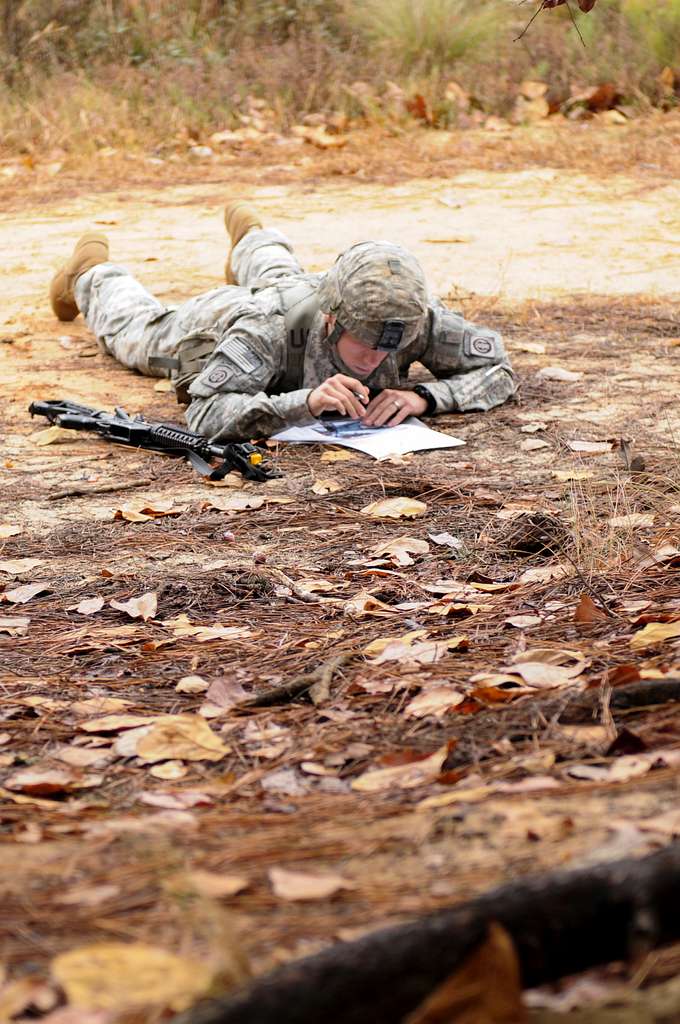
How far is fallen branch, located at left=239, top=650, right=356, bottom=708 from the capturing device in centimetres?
274

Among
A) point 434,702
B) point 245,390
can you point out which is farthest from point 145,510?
point 434,702

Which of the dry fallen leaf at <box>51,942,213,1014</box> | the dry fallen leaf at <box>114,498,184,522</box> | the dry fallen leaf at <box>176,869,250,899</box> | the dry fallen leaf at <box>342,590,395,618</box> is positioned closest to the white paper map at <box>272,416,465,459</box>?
the dry fallen leaf at <box>114,498,184,522</box>

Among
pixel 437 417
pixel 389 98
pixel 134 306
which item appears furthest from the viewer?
pixel 389 98

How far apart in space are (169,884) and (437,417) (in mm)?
3941

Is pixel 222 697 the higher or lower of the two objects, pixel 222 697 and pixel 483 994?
the lower

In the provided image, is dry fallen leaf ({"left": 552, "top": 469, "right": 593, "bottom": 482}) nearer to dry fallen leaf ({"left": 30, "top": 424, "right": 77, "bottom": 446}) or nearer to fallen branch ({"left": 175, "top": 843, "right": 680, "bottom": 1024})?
dry fallen leaf ({"left": 30, "top": 424, "right": 77, "bottom": 446})

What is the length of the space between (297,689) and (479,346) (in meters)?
2.97

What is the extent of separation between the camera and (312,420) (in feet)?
16.8

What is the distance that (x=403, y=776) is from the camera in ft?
7.35

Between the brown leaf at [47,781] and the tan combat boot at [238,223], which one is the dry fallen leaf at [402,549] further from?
the tan combat boot at [238,223]

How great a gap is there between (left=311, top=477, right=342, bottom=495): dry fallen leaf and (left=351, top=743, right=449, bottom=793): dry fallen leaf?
2216mm

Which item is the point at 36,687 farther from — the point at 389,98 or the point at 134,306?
the point at 389,98

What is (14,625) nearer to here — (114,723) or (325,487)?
(114,723)

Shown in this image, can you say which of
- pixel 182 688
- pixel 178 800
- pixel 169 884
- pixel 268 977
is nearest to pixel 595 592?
pixel 182 688
